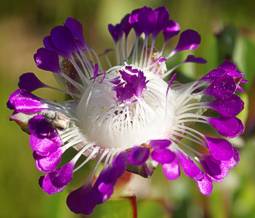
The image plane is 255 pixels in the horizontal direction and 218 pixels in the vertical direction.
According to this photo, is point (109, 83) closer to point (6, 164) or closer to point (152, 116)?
point (152, 116)

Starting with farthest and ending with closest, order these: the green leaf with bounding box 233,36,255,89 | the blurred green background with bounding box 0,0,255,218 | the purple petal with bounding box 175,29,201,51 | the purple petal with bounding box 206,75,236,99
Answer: the green leaf with bounding box 233,36,255,89
the blurred green background with bounding box 0,0,255,218
the purple petal with bounding box 175,29,201,51
the purple petal with bounding box 206,75,236,99

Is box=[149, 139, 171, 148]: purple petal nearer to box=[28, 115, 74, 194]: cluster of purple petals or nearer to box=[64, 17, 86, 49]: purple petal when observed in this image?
box=[28, 115, 74, 194]: cluster of purple petals

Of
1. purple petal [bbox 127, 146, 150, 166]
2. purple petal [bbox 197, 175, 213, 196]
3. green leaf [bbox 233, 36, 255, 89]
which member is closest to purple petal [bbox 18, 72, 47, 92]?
purple petal [bbox 127, 146, 150, 166]

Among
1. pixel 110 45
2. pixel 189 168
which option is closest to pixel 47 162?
pixel 189 168

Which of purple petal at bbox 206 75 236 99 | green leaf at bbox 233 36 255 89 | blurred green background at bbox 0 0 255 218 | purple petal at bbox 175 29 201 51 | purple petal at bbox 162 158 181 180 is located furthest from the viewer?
green leaf at bbox 233 36 255 89

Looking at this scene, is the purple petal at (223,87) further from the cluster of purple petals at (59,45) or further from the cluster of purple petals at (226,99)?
the cluster of purple petals at (59,45)

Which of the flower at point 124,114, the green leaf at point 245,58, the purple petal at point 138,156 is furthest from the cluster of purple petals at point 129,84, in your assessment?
the green leaf at point 245,58
